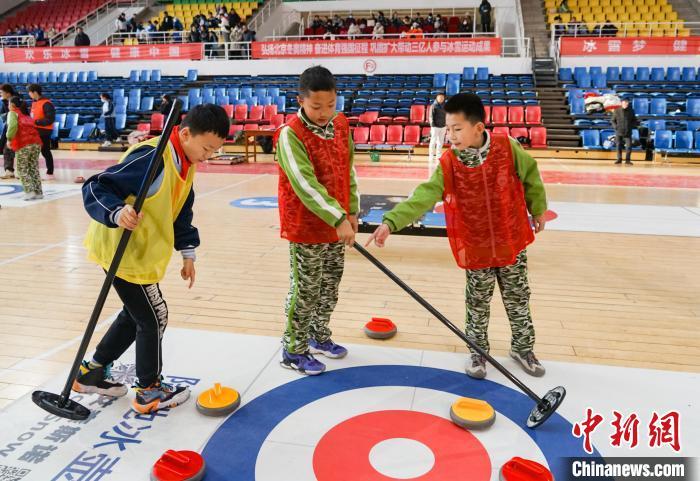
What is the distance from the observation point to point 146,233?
2289 mm

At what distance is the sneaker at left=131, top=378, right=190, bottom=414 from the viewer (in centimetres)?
251

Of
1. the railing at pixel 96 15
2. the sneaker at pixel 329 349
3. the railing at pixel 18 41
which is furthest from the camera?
the railing at pixel 96 15

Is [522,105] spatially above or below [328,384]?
above

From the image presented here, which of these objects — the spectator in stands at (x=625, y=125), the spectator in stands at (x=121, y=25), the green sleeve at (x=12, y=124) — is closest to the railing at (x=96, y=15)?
the spectator in stands at (x=121, y=25)

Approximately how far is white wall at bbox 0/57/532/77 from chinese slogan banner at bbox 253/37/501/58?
0.18m

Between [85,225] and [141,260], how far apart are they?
460cm

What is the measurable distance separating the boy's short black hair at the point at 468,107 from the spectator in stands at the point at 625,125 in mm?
10962

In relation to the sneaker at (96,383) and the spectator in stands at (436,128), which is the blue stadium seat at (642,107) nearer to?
the spectator in stands at (436,128)

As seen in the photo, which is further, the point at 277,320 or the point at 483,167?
the point at 277,320

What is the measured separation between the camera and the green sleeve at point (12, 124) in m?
7.23

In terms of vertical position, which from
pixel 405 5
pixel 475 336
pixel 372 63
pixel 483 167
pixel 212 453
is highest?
pixel 405 5

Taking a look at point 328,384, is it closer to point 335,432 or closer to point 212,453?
point 335,432

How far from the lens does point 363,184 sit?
30.5ft

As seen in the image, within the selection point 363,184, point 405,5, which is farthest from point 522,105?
point 405,5
